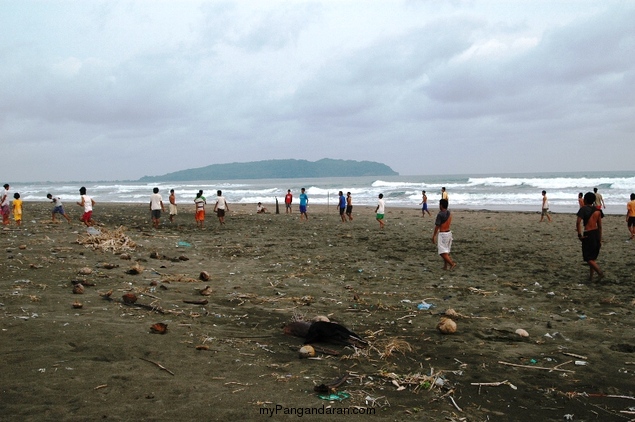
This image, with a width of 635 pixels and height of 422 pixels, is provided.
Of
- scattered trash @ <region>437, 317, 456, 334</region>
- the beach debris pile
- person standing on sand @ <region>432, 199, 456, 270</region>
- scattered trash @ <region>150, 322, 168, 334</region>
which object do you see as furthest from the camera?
the beach debris pile

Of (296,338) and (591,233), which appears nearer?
(296,338)

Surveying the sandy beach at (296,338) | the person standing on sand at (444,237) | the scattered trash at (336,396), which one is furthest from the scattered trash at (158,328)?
the person standing on sand at (444,237)

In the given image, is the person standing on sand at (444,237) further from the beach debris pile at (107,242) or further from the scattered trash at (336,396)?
the beach debris pile at (107,242)

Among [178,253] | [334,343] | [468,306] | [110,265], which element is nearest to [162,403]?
[334,343]

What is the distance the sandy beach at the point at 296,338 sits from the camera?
386 centimetres

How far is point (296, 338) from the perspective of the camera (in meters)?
5.55

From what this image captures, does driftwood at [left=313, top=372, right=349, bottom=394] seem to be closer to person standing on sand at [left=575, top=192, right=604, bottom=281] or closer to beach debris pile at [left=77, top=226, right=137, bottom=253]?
person standing on sand at [left=575, top=192, right=604, bottom=281]

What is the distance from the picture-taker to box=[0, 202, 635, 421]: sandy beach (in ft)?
12.7

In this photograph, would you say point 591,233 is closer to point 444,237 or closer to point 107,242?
point 444,237

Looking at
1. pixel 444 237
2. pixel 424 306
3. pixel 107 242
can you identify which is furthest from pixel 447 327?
pixel 107 242

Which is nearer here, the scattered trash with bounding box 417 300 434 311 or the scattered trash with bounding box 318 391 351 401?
the scattered trash with bounding box 318 391 351 401

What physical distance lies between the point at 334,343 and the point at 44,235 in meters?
10.4

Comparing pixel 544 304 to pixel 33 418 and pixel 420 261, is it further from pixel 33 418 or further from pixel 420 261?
pixel 33 418

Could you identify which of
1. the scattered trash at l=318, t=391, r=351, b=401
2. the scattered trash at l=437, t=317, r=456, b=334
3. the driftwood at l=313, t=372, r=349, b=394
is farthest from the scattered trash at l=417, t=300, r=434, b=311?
the scattered trash at l=318, t=391, r=351, b=401
